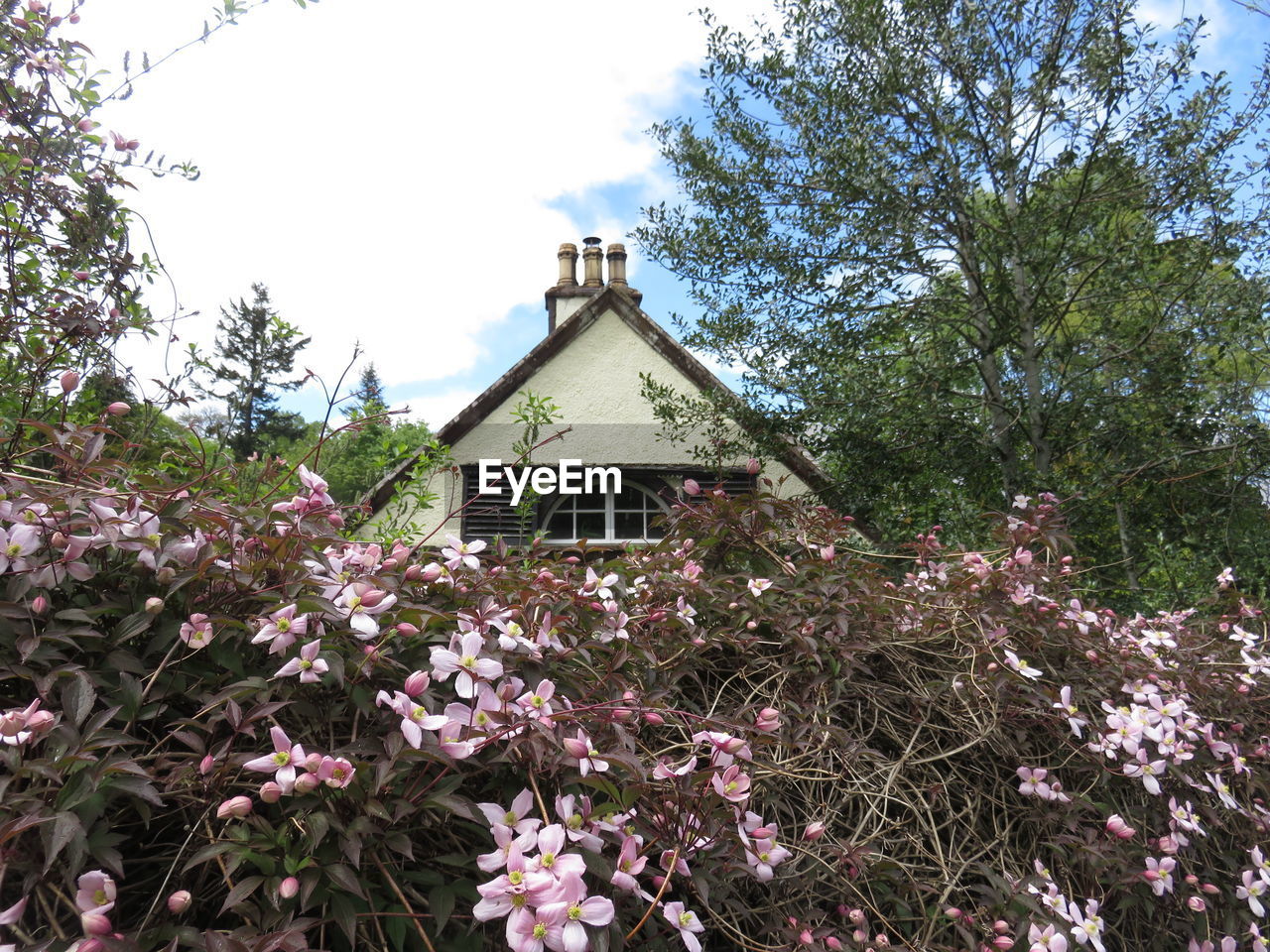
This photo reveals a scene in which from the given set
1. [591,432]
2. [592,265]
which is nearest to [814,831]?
[591,432]

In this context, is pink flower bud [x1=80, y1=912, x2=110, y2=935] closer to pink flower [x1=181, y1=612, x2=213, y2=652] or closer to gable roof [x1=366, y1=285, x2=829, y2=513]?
pink flower [x1=181, y1=612, x2=213, y2=652]

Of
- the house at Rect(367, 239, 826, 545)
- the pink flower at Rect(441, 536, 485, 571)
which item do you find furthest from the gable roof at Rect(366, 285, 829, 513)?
the pink flower at Rect(441, 536, 485, 571)

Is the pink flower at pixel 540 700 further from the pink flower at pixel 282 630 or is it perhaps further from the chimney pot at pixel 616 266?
the chimney pot at pixel 616 266

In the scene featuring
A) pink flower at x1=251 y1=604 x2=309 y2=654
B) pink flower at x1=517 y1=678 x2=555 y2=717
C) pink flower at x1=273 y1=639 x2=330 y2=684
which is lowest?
pink flower at x1=517 y1=678 x2=555 y2=717

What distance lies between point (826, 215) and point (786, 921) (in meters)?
5.84

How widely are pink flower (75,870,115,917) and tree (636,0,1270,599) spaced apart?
5.48 metres

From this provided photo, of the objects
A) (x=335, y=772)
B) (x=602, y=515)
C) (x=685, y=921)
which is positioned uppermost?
(x=602, y=515)

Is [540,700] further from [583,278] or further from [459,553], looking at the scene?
[583,278]

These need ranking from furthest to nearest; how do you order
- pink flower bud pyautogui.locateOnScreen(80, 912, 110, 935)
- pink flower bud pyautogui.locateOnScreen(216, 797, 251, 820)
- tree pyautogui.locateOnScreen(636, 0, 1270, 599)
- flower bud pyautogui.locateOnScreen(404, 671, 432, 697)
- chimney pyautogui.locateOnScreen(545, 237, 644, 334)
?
Result: chimney pyautogui.locateOnScreen(545, 237, 644, 334)
tree pyautogui.locateOnScreen(636, 0, 1270, 599)
flower bud pyautogui.locateOnScreen(404, 671, 432, 697)
pink flower bud pyautogui.locateOnScreen(216, 797, 251, 820)
pink flower bud pyautogui.locateOnScreen(80, 912, 110, 935)

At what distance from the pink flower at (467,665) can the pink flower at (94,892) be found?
1.30 feet

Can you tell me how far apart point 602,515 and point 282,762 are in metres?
9.88

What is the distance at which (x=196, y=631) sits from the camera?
1.03 m

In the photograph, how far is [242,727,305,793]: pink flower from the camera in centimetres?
92

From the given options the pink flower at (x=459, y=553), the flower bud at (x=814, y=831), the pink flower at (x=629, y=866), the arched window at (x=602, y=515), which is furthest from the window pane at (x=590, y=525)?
the pink flower at (x=629, y=866)
